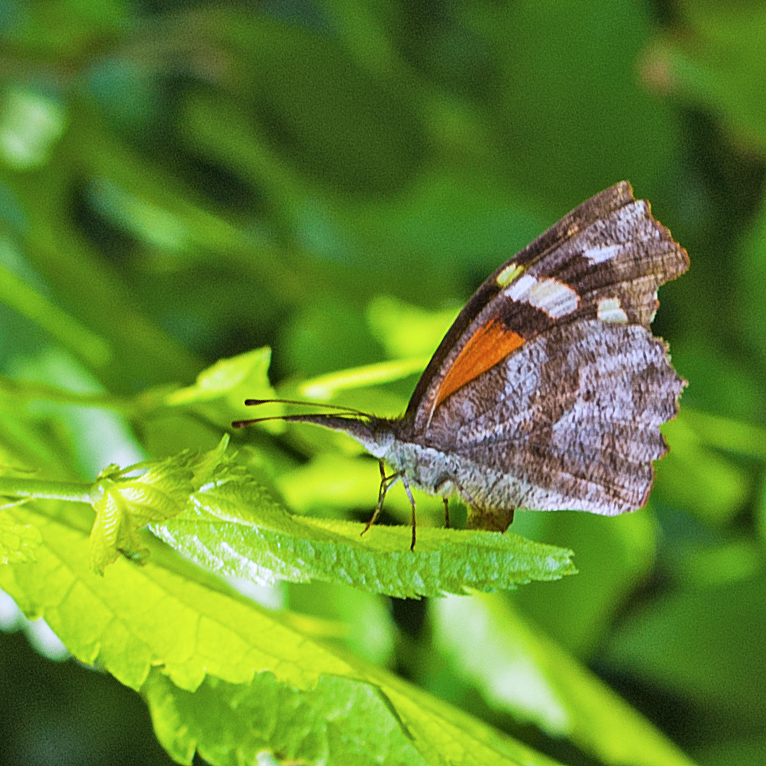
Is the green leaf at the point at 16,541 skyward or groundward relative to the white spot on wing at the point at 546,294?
groundward

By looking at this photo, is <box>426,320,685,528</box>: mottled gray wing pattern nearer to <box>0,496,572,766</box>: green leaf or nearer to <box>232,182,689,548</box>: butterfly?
<box>232,182,689,548</box>: butterfly

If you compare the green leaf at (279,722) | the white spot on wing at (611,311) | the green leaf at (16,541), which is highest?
the white spot on wing at (611,311)

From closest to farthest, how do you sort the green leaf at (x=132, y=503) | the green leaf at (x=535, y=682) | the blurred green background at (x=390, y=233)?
the green leaf at (x=132, y=503), the green leaf at (x=535, y=682), the blurred green background at (x=390, y=233)

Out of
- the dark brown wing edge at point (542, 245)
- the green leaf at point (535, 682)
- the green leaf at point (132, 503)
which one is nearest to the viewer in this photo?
the green leaf at point (132, 503)

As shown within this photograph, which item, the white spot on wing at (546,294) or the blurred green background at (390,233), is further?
the blurred green background at (390,233)

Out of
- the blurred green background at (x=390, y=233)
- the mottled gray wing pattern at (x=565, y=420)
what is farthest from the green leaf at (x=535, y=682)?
the mottled gray wing pattern at (x=565, y=420)

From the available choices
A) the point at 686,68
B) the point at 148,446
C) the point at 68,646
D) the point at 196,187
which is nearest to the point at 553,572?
the point at 68,646

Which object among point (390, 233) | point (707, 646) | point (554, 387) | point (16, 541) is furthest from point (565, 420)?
point (390, 233)

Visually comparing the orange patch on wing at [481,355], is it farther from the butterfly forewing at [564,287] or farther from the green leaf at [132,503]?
the green leaf at [132,503]
